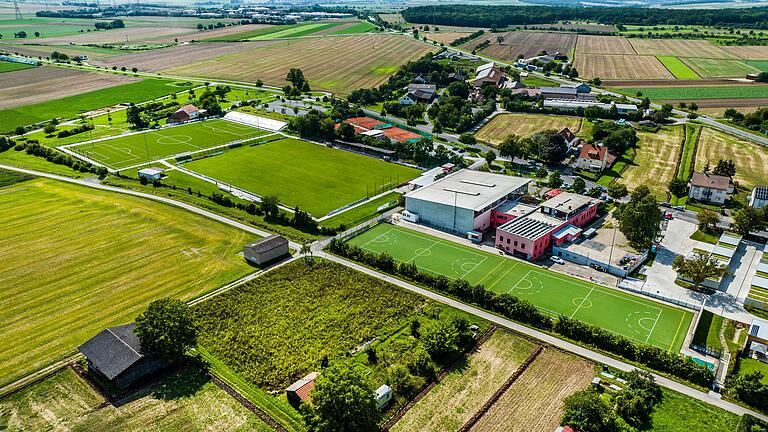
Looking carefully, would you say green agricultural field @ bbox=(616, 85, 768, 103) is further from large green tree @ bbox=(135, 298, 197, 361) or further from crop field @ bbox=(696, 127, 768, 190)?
large green tree @ bbox=(135, 298, 197, 361)

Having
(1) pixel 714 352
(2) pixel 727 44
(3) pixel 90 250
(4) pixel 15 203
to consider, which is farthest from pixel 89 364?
(2) pixel 727 44

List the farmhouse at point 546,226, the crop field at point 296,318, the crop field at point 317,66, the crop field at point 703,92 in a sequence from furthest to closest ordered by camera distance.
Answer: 1. the crop field at point 317,66
2. the crop field at point 703,92
3. the farmhouse at point 546,226
4. the crop field at point 296,318

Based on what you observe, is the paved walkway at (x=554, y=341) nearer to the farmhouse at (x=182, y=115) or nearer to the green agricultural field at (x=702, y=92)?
the farmhouse at (x=182, y=115)

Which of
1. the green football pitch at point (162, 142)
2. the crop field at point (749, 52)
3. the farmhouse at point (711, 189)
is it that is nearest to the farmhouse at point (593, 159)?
the farmhouse at point (711, 189)

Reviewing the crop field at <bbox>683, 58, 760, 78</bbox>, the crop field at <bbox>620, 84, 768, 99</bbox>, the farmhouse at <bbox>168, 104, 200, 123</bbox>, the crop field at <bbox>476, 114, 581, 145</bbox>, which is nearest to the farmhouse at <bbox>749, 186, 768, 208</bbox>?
the crop field at <bbox>476, 114, 581, 145</bbox>

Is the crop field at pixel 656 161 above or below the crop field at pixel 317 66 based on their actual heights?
below

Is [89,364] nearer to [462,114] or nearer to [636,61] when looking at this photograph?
[462,114]
